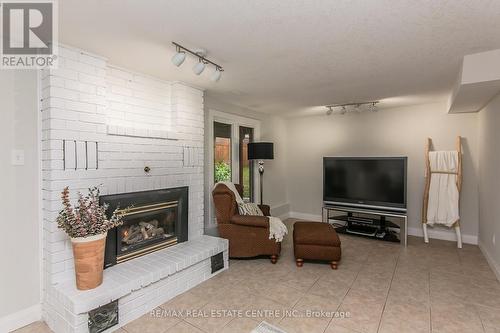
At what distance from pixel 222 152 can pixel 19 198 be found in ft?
8.94

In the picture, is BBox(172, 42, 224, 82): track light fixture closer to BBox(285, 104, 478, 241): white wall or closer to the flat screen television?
the flat screen television

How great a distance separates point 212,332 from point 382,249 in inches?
119

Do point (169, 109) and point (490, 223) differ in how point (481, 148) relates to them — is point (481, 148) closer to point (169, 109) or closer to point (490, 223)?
point (490, 223)

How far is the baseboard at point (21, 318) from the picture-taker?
1983mm

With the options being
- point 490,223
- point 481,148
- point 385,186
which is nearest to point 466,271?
point 490,223

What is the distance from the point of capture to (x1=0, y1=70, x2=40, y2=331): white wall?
199 centimetres

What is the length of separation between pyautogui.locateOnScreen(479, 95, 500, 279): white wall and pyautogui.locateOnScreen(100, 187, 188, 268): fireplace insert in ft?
12.5

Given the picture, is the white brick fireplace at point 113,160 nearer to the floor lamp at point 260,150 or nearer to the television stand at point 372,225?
the floor lamp at point 260,150

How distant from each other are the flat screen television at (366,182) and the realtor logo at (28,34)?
4.36 metres

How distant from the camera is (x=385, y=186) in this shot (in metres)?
4.30

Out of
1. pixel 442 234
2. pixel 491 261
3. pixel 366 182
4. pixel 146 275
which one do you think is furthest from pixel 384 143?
pixel 146 275

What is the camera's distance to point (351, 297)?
2.49 metres

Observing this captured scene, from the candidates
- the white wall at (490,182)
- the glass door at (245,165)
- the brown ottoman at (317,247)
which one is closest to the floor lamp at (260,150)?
the glass door at (245,165)

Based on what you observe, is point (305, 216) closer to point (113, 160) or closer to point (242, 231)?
point (242, 231)
